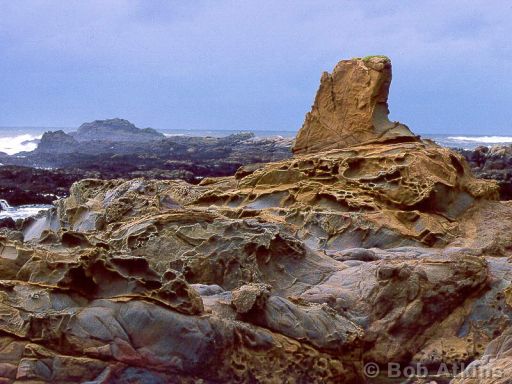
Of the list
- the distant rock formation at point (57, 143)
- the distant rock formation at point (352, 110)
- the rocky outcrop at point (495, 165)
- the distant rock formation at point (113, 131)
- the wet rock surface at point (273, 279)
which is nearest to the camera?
the wet rock surface at point (273, 279)

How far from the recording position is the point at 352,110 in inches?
477

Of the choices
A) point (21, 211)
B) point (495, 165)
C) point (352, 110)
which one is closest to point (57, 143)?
point (495, 165)

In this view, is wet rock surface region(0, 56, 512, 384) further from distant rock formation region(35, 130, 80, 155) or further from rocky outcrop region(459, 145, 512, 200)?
distant rock formation region(35, 130, 80, 155)

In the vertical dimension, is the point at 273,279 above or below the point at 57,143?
above

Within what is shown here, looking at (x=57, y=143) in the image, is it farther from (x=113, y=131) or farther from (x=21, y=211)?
(x=21, y=211)

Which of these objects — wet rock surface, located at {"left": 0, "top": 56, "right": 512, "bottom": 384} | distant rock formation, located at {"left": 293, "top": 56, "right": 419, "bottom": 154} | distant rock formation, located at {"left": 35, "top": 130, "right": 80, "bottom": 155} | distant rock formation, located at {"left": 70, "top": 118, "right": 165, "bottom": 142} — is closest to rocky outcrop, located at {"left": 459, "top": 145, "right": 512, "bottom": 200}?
distant rock formation, located at {"left": 293, "top": 56, "right": 419, "bottom": 154}

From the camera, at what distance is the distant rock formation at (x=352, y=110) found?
11828 millimetres

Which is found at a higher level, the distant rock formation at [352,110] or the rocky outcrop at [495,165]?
the distant rock formation at [352,110]

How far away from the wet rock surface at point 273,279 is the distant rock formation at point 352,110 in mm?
729

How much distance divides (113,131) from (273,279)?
77.2 m

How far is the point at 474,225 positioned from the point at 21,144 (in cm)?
6586

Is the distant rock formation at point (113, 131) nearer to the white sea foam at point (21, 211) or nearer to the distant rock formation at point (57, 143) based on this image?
the distant rock formation at point (57, 143)

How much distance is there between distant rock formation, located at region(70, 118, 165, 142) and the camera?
78.4 m

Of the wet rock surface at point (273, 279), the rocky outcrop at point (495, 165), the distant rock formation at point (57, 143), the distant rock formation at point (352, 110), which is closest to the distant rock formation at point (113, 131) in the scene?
the distant rock formation at point (57, 143)
